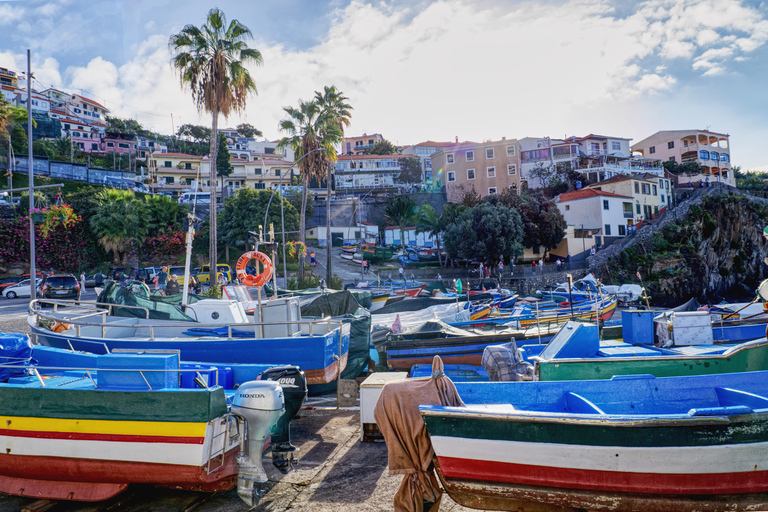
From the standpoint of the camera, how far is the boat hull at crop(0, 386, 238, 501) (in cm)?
505

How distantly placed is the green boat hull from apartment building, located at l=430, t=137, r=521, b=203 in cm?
4795

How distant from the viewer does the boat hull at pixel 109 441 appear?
16.6 ft

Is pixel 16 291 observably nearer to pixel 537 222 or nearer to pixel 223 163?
pixel 223 163

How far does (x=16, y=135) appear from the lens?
179 ft

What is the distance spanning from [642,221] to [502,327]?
138ft

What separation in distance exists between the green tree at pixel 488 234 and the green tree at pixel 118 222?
2702 centimetres

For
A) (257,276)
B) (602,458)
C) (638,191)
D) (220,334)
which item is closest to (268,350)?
(220,334)

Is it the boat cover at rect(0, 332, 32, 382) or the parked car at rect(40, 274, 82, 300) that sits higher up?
the parked car at rect(40, 274, 82, 300)

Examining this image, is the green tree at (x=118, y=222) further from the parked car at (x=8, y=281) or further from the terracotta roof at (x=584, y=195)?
the terracotta roof at (x=584, y=195)


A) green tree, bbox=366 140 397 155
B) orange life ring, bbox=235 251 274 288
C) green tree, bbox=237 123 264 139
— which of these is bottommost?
orange life ring, bbox=235 251 274 288

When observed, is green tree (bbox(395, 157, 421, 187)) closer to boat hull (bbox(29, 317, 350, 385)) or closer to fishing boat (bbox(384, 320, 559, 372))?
fishing boat (bbox(384, 320, 559, 372))

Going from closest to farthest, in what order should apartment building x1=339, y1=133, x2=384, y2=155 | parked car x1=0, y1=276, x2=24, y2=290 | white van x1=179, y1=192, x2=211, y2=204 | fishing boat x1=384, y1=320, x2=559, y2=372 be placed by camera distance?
fishing boat x1=384, y1=320, x2=559, y2=372 → parked car x1=0, y1=276, x2=24, y2=290 → white van x1=179, y1=192, x2=211, y2=204 → apartment building x1=339, y1=133, x2=384, y2=155

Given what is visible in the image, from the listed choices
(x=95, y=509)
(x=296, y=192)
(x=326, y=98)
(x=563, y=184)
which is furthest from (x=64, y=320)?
(x=563, y=184)

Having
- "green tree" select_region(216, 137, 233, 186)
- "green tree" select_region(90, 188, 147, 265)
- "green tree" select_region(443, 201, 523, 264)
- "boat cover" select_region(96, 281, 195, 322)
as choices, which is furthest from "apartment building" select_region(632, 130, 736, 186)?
"boat cover" select_region(96, 281, 195, 322)
